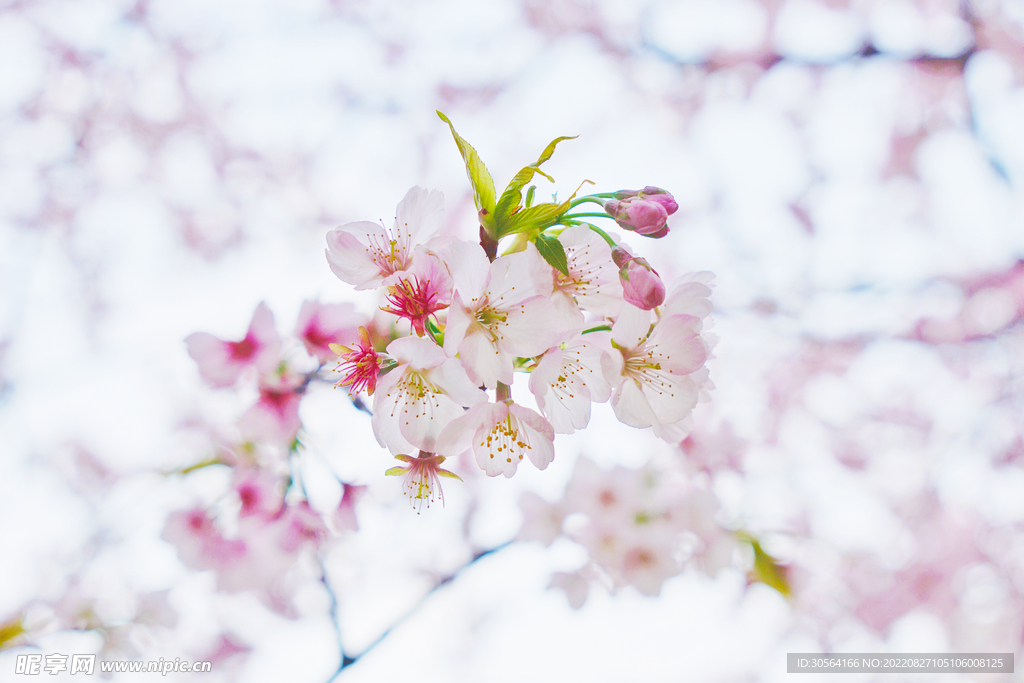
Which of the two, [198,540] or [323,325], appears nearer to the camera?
[323,325]

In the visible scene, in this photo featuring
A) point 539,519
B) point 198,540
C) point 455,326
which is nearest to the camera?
A: point 455,326

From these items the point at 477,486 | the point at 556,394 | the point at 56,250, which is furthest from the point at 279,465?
the point at 56,250

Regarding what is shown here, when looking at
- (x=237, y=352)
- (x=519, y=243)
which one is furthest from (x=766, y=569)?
(x=237, y=352)

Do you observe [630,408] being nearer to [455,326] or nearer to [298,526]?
[455,326]

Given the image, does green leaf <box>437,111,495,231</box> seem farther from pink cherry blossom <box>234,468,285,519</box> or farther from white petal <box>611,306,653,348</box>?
pink cherry blossom <box>234,468,285,519</box>

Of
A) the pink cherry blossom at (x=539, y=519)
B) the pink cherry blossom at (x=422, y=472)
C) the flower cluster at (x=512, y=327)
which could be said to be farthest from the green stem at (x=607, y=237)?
the pink cherry blossom at (x=539, y=519)

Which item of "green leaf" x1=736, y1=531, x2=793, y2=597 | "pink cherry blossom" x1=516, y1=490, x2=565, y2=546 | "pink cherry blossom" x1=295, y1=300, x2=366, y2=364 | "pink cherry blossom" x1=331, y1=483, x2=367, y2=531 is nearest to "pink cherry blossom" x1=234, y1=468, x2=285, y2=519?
"pink cherry blossom" x1=331, y1=483, x2=367, y2=531
